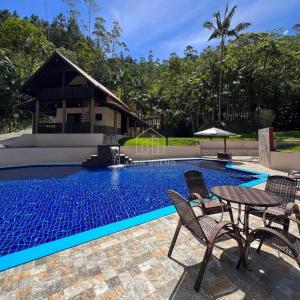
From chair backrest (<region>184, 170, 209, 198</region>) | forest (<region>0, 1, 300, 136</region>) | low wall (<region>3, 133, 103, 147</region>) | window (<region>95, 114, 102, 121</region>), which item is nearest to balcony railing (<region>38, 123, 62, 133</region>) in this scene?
low wall (<region>3, 133, 103, 147</region>)

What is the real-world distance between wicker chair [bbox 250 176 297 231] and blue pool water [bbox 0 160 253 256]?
338 centimetres

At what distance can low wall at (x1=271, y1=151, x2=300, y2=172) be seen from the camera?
500 inches

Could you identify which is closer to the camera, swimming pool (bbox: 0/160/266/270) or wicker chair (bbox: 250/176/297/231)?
wicker chair (bbox: 250/176/297/231)

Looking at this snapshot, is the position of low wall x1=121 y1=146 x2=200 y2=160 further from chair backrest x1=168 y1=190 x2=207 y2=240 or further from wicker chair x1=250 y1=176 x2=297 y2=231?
chair backrest x1=168 y1=190 x2=207 y2=240

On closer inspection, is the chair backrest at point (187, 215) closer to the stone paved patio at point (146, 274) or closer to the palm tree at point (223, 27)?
the stone paved patio at point (146, 274)

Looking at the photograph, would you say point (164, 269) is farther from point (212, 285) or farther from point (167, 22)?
point (167, 22)

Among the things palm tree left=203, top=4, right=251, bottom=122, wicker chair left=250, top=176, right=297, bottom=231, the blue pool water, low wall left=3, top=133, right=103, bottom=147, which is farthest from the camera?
palm tree left=203, top=4, right=251, bottom=122

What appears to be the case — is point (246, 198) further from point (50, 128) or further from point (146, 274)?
point (50, 128)

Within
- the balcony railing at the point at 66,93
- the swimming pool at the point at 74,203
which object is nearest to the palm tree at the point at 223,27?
the balcony railing at the point at 66,93

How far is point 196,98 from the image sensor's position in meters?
30.3

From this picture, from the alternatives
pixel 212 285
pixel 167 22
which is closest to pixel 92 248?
pixel 212 285

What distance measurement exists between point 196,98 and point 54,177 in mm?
23017

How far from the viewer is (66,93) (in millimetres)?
19375

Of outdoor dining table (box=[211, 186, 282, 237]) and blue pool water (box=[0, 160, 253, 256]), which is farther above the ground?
outdoor dining table (box=[211, 186, 282, 237])
